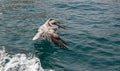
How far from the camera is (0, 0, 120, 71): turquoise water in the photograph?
13508 millimetres

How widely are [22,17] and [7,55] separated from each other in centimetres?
541

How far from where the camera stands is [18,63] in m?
13.3

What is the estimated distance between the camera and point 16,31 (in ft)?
55.3

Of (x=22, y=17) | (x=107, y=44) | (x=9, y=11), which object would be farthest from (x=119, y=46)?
(x=9, y=11)

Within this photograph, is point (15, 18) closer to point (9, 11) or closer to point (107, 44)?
point (9, 11)

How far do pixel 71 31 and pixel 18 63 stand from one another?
4729mm

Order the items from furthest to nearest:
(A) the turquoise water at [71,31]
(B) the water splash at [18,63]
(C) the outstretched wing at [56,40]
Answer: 1. (C) the outstretched wing at [56,40]
2. (A) the turquoise water at [71,31]
3. (B) the water splash at [18,63]

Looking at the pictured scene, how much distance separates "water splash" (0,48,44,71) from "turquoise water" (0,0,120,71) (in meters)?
0.38

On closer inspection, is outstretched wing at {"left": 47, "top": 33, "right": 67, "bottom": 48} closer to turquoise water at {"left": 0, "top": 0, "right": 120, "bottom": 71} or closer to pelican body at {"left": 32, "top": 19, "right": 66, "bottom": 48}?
pelican body at {"left": 32, "top": 19, "right": 66, "bottom": 48}

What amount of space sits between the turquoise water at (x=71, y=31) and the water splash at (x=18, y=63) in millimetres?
379

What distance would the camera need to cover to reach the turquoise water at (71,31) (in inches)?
532

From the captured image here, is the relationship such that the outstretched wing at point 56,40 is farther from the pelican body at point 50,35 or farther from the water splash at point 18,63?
the water splash at point 18,63

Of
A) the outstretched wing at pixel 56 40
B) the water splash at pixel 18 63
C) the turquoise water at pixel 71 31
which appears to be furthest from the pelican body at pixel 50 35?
the water splash at pixel 18 63

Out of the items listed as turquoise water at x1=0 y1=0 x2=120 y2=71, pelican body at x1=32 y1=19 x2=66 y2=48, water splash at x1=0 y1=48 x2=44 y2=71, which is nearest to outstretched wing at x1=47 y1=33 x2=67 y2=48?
pelican body at x1=32 y1=19 x2=66 y2=48
